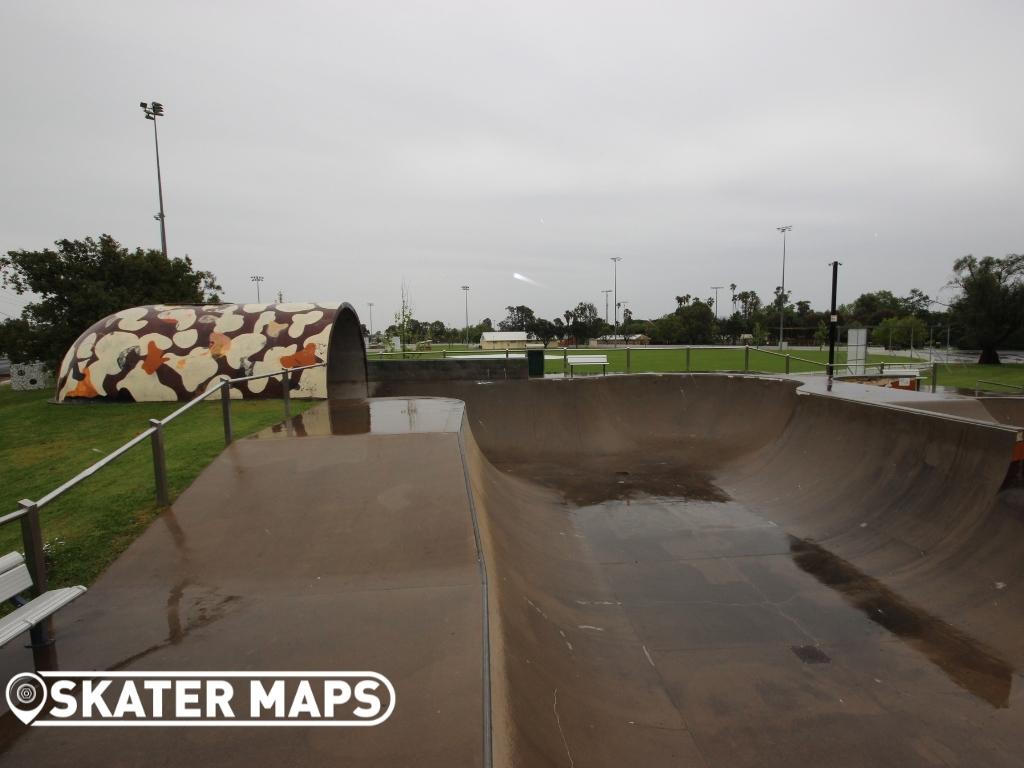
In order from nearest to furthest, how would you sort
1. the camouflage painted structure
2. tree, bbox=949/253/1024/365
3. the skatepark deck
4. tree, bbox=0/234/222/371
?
the skatepark deck < the camouflage painted structure < tree, bbox=0/234/222/371 < tree, bbox=949/253/1024/365

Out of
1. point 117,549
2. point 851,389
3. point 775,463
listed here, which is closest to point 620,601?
point 117,549

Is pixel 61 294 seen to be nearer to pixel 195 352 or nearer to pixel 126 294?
pixel 126 294

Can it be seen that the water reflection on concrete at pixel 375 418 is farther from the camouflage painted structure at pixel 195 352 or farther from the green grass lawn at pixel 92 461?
the camouflage painted structure at pixel 195 352

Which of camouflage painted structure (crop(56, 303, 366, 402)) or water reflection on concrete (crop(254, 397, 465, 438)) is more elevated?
camouflage painted structure (crop(56, 303, 366, 402))

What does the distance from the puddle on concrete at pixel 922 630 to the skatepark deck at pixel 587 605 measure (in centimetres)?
2

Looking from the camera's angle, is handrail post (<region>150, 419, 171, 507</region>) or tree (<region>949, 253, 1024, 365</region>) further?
tree (<region>949, 253, 1024, 365</region>)

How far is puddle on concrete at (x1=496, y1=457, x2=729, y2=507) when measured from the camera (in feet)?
26.9

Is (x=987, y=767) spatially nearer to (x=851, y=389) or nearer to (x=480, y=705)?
(x=480, y=705)

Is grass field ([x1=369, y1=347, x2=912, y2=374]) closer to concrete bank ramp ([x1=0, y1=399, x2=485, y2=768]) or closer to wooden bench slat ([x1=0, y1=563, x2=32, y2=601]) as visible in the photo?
concrete bank ramp ([x1=0, y1=399, x2=485, y2=768])

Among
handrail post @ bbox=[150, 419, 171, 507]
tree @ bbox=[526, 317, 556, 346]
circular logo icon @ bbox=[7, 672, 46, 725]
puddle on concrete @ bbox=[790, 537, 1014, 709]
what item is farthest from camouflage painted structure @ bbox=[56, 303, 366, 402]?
tree @ bbox=[526, 317, 556, 346]

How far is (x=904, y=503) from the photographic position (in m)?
6.17

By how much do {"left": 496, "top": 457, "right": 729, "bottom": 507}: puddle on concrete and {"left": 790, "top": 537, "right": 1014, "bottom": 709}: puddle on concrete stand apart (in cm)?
236

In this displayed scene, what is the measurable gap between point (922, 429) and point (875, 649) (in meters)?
3.58

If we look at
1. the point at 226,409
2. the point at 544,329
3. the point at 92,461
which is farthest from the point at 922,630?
the point at 544,329
